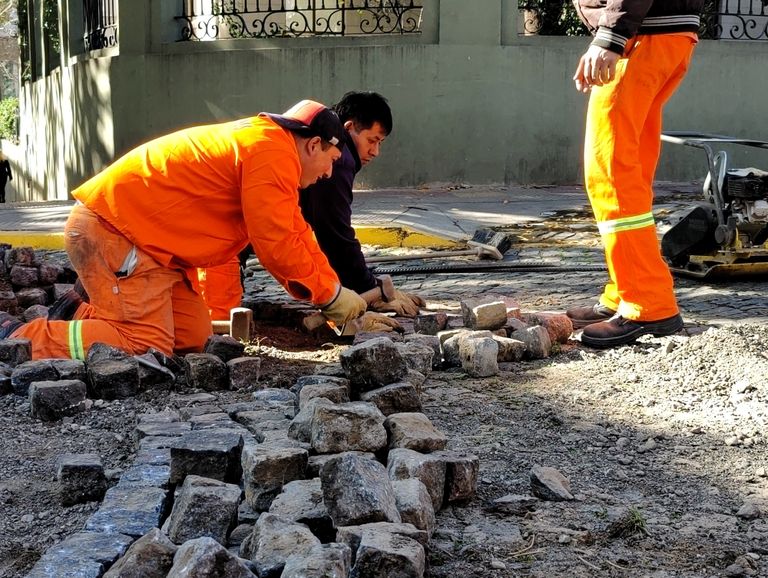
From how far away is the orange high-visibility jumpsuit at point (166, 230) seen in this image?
4566 millimetres

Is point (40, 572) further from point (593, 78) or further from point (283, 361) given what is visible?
point (593, 78)

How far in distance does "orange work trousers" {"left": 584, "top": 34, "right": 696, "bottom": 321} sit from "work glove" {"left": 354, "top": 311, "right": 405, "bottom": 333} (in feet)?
A: 3.50

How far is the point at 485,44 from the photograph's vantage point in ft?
37.2

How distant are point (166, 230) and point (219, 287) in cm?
104

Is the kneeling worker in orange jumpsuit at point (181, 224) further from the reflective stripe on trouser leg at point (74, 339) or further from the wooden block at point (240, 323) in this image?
the wooden block at point (240, 323)

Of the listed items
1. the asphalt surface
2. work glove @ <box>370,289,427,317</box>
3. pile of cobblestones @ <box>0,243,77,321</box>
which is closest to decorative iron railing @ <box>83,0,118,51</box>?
the asphalt surface

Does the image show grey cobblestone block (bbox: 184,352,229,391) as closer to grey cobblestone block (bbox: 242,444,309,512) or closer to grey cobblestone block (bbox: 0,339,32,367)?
grey cobblestone block (bbox: 0,339,32,367)

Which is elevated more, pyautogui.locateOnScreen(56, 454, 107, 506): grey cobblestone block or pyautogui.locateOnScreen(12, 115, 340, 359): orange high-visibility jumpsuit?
pyautogui.locateOnScreen(12, 115, 340, 359): orange high-visibility jumpsuit

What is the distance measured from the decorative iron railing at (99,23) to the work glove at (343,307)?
871 cm

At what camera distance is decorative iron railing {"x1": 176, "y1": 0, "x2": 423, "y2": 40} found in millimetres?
11445

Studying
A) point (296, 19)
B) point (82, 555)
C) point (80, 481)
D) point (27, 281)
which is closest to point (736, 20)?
point (296, 19)

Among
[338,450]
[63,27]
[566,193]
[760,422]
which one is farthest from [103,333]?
[63,27]

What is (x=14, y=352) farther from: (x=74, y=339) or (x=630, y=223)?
(x=630, y=223)

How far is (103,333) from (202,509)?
2.10m
